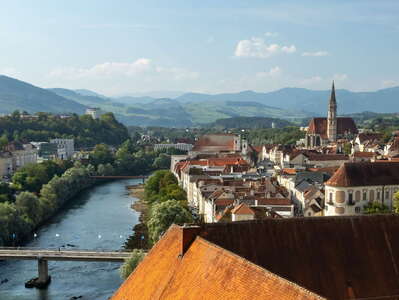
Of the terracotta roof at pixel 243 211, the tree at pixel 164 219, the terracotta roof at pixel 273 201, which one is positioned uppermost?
the terracotta roof at pixel 243 211

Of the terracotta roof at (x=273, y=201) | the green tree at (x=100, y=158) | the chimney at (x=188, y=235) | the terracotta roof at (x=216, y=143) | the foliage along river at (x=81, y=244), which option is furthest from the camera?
the terracotta roof at (x=216, y=143)

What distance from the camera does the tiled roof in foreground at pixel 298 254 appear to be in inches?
813

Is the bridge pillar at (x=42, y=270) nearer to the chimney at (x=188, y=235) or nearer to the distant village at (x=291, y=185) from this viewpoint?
the distant village at (x=291, y=185)

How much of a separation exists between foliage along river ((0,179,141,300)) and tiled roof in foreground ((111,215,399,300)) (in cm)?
2699

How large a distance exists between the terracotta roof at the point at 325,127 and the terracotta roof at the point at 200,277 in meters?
135

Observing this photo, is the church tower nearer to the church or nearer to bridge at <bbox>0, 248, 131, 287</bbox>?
the church

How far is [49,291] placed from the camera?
48906mm

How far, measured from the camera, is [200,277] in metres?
18.8

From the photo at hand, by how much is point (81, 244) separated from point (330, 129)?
102038 millimetres

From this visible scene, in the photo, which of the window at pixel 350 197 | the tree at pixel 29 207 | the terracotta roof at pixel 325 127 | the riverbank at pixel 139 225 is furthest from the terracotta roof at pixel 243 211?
the terracotta roof at pixel 325 127

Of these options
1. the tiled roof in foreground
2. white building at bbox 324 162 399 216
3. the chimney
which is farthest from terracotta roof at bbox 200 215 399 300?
white building at bbox 324 162 399 216

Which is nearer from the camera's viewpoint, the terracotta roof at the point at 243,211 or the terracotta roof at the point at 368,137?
the terracotta roof at the point at 243,211

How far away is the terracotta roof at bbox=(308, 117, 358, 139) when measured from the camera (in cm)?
15475

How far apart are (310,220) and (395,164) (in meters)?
46.0
